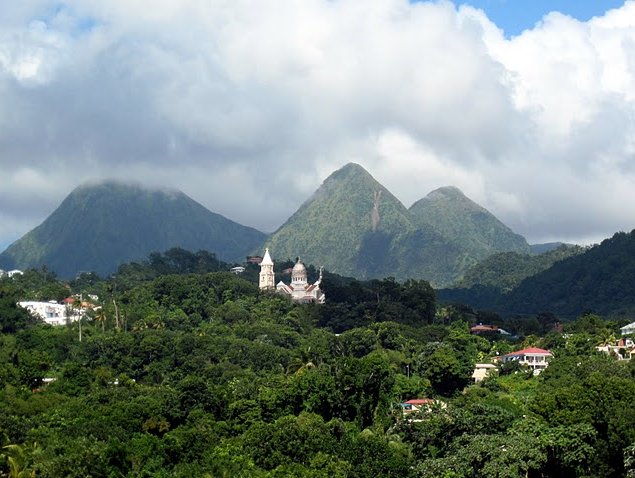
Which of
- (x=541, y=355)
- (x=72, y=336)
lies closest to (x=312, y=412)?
(x=541, y=355)

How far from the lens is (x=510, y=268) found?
579 feet

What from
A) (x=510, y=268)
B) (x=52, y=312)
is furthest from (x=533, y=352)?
(x=510, y=268)

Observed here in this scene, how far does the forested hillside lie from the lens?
4044cm

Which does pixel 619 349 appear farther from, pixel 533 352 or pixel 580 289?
pixel 580 289

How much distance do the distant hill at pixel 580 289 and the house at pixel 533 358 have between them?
148 ft

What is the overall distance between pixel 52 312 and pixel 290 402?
162 feet

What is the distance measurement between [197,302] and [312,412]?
155 ft

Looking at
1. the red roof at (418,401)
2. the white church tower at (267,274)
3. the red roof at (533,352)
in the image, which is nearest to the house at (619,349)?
the red roof at (533,352)

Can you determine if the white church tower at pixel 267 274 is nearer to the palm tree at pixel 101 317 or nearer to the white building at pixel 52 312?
the white building at pixel 52 312

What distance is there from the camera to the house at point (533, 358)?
7488cm

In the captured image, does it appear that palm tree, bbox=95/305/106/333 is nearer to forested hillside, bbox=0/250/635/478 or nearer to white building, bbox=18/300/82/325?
forested hillside, bbox=0/250/635/478

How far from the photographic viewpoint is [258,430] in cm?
4319

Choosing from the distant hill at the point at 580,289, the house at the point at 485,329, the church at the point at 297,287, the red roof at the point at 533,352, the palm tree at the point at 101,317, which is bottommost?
the red roof at the point at 533,352

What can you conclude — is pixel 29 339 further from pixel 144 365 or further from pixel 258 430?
pixel 258 430
